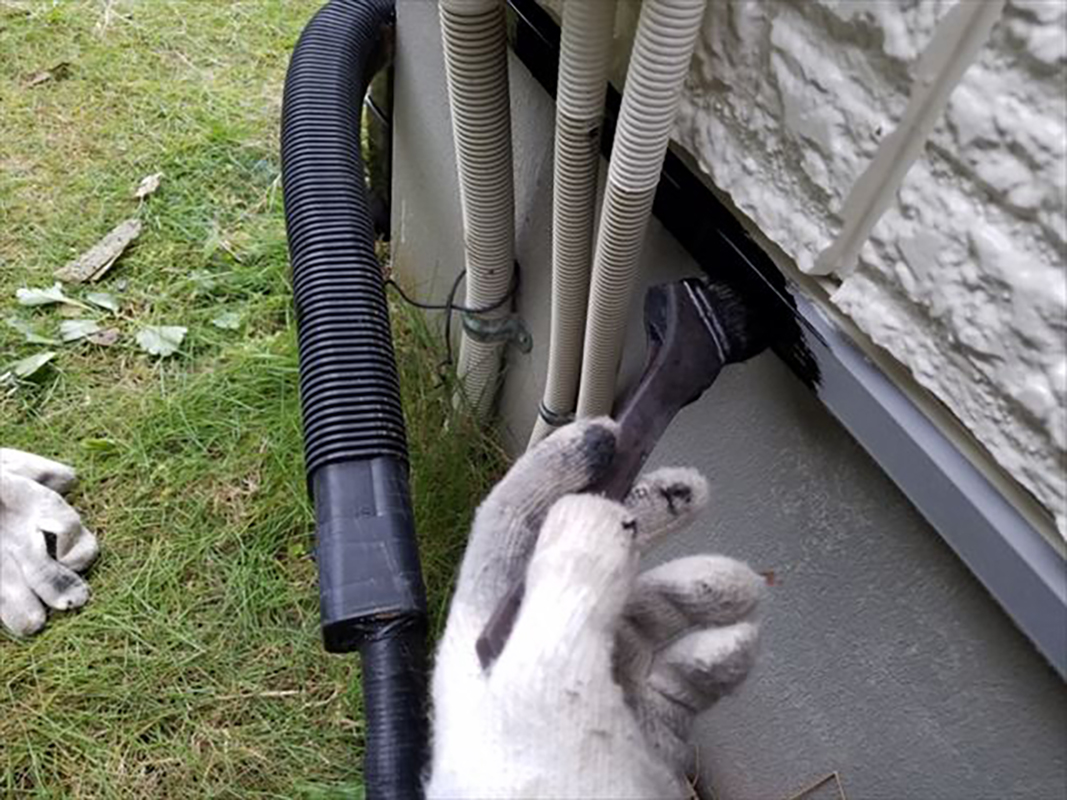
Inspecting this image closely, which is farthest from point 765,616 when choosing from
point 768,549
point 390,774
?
point 390,774

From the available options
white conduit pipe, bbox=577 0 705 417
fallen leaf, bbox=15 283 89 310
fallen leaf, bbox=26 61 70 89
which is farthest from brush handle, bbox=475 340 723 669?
fallen leaf, bbox=26 61 70 89

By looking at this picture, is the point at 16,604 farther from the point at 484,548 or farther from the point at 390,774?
the point at 484,548

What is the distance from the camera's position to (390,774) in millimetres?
1251

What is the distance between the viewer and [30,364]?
2.36 m

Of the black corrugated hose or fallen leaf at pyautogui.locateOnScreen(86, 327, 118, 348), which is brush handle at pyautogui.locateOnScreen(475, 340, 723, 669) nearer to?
the black corrugated hose

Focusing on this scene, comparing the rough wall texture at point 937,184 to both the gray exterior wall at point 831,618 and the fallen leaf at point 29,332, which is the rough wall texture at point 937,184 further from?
the fallen leaf at point 29,332

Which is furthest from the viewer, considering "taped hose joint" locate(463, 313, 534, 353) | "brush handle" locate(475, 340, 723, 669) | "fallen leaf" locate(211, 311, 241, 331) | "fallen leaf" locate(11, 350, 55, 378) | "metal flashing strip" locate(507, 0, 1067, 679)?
"fallen leaf" locate(211, 311, 241, 331)

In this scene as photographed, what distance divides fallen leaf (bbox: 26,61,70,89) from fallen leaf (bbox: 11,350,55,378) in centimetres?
128

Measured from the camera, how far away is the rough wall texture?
2.57ft

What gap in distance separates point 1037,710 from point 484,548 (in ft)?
2.03

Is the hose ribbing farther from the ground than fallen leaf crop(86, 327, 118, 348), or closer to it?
farther from the ground

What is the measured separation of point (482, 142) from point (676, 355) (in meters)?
0.54

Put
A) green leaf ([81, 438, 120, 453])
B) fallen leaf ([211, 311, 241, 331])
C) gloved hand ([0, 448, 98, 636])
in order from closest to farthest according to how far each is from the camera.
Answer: gloved hand ([0, 448, 98, 636])
green leaf ([81, 438, 120, 453])
fallen leaf ([211, 311, 241, 331])

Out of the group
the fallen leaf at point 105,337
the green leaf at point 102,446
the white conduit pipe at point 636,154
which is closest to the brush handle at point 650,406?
the white conduit pipe at point 636,154
